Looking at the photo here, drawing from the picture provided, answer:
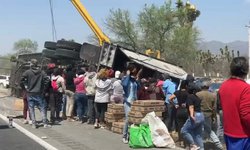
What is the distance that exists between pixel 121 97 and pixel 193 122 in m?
4.00

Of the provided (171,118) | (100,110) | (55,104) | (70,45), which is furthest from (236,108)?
(70,45)

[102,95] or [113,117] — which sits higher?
[102,95]

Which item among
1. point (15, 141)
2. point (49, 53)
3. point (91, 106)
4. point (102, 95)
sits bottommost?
point (15, 141)

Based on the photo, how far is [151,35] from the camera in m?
48.6

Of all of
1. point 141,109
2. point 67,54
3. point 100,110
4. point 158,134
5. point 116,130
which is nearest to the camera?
point 158,134

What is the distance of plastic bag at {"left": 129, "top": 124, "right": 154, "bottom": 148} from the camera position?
32.1ft

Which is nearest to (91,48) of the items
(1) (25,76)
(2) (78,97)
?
(2) (78,97)

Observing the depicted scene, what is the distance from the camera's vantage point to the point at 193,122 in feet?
29.3

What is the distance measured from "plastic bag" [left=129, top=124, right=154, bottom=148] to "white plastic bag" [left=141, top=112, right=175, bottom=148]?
10 centimetres

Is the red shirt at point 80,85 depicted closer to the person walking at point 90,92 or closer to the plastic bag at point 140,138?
the person walking at point 90,92

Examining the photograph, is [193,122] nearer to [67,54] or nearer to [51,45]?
[67,54]

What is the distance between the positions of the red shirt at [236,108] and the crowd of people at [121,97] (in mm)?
54

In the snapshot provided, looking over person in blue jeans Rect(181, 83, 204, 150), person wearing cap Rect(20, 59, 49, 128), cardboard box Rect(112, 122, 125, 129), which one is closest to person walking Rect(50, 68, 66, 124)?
person wearing cap Rect(20, 59, 49, 128)

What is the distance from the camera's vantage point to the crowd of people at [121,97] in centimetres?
919
